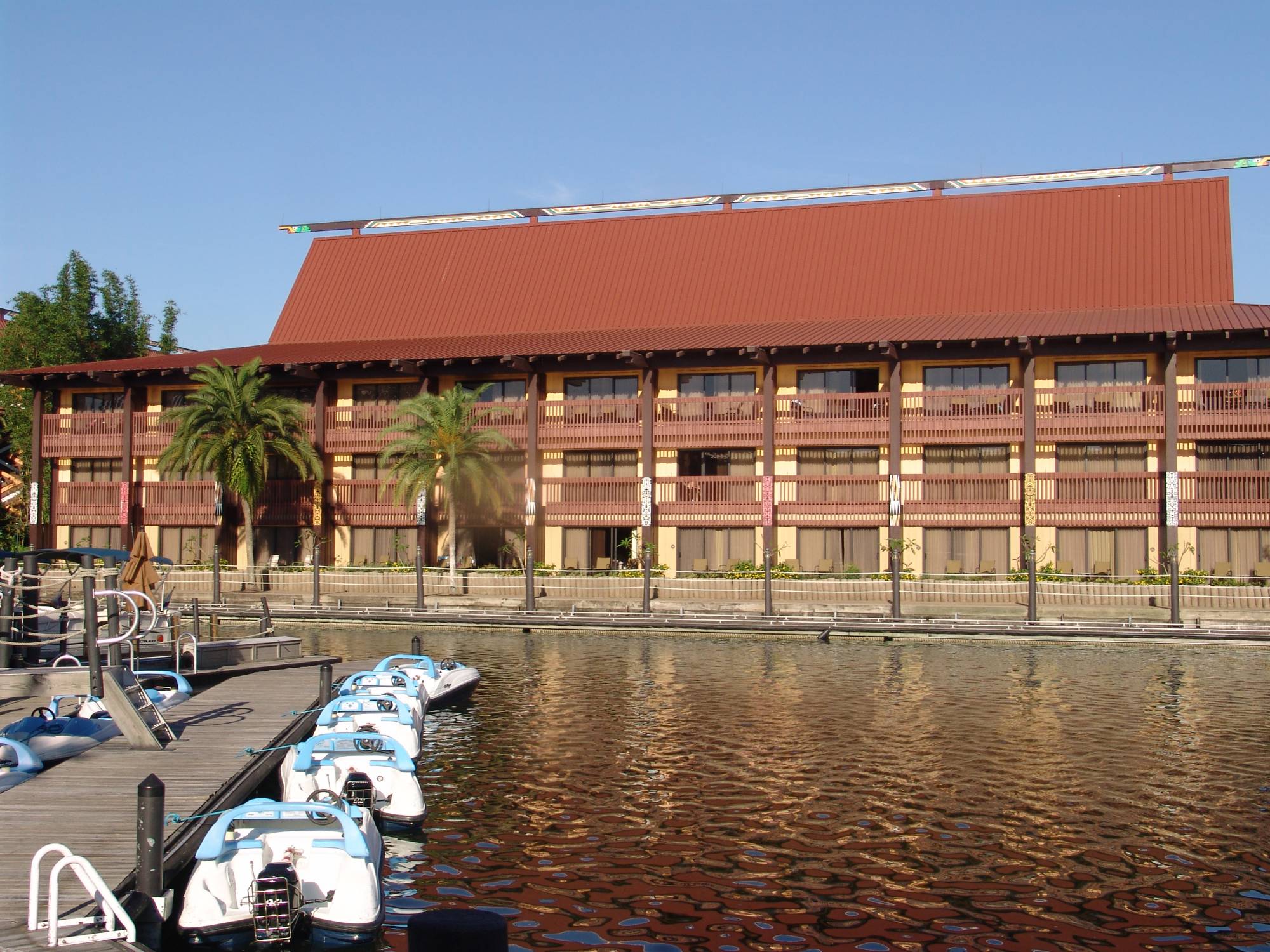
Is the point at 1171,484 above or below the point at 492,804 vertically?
above

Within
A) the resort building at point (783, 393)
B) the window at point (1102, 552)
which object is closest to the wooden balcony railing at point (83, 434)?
the resort building at point (783, 393)

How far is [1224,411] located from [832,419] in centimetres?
1503

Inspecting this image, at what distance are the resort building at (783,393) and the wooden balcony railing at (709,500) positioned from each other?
11 centimetres

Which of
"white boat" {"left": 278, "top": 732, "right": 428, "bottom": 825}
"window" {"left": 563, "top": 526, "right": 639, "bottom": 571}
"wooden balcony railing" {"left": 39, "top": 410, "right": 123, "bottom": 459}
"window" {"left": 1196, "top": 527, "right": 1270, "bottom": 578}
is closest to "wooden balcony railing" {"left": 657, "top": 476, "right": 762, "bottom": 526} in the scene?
"window" {"left": 563, "top": 526, "right": 639, "bottom": 571}

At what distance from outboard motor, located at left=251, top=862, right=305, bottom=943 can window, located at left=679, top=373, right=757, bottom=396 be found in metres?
42.8

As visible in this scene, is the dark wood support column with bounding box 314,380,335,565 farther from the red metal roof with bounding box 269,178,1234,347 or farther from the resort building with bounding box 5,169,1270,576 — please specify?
the red metal roof with bounding box 269,178,1234,347

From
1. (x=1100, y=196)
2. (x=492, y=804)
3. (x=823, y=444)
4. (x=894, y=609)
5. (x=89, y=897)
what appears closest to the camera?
(x=89, y=897)

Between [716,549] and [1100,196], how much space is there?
24.2 meters

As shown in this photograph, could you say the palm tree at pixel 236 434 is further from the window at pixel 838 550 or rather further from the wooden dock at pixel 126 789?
the wooden dock at pixel 126 789

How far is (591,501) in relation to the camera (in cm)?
5519

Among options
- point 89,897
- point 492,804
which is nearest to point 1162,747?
point 492,804

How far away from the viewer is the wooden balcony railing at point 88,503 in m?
60.1

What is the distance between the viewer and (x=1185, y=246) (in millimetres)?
54344

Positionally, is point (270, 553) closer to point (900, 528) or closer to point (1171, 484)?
point (900, 528)
